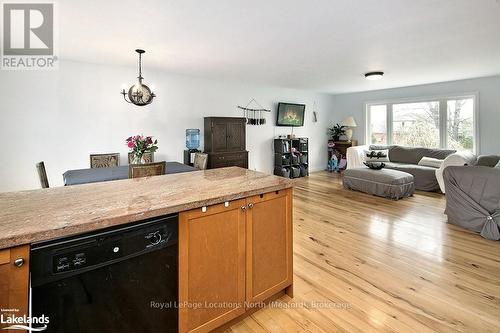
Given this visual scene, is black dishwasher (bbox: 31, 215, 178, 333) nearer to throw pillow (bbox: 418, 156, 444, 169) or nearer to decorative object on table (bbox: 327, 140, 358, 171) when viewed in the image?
throw pillow (bbox: 418, 156, 444, 169)

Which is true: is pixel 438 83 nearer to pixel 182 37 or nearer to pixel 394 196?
pixel 394 196

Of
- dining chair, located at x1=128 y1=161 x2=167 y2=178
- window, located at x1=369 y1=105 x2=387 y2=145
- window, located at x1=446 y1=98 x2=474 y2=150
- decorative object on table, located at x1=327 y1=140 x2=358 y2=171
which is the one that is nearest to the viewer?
dining chair, located at x1=128 y1=161 x2=167 y2=178

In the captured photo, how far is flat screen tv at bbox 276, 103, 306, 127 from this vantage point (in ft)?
21.9

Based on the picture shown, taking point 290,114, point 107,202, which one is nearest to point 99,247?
point 107,202

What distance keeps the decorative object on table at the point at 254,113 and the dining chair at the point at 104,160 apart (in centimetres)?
297

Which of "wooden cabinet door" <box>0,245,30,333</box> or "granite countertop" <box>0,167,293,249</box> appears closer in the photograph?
"wooden cabinet door" <box>0,245,30,333</box>

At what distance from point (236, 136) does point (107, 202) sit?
426cm

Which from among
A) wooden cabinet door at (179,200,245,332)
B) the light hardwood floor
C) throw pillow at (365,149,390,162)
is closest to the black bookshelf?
throw pillow at (365,149,390,162)

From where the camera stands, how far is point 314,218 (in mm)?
3695

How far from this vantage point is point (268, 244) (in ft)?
5.71

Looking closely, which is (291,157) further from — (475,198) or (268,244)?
(268,244)

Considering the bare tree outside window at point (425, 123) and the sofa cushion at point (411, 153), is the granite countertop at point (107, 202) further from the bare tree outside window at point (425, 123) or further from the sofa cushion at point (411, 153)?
the bare tree outside window at point (425, 123)

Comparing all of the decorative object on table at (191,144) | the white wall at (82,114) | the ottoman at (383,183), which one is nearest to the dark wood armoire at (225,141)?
the decorative object on table at (191,144)

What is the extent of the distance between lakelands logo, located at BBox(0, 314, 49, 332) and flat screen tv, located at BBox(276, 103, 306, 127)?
20.3 ft
